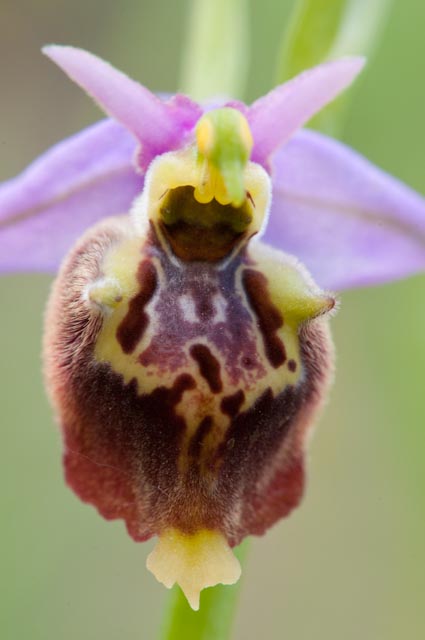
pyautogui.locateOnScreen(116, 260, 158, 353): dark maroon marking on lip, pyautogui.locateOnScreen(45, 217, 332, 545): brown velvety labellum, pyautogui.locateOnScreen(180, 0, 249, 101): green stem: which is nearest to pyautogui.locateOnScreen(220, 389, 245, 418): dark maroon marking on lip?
pyautogui.locateOnScreen(45, 217, 332, 545): brown velvety labellum

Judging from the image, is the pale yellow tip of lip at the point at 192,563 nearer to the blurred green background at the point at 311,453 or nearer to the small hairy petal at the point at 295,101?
the small hairy petal at the point at 295,101

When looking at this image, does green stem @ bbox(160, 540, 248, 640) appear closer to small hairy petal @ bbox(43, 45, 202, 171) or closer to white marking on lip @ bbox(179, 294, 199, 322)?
white marking on lip @ bbox(179, 294, 199, 322)

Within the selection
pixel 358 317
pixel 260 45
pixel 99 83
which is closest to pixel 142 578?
pixel 358 317

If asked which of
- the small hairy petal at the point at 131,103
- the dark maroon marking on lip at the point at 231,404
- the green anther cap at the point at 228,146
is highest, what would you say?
the small hairy petal at the point at 131,103

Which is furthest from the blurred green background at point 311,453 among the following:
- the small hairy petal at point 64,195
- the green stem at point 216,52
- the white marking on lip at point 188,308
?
the white marking on lip at point 188,308

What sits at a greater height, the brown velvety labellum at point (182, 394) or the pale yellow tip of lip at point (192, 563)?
the brown velvety labellum at point (182, 394)

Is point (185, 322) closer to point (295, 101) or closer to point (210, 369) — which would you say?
point (210, 369)

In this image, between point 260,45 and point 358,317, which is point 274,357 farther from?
point 260,45
